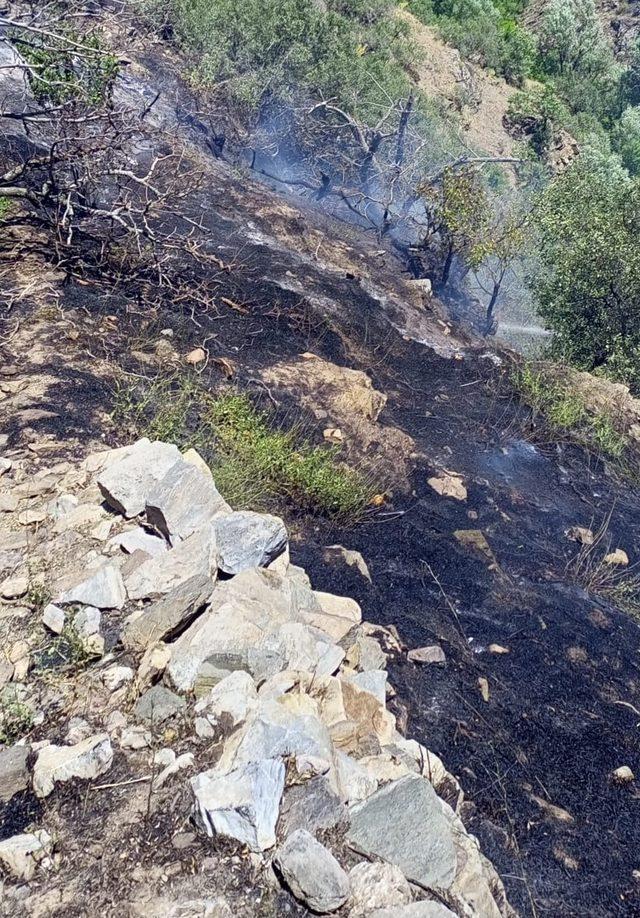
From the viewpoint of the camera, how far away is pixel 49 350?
557 centimetres

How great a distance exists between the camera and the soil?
323cm

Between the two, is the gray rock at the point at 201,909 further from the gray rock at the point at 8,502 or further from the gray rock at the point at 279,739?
the gray rock at the point at 8,502

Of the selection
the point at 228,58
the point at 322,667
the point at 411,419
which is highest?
the point at 228,58

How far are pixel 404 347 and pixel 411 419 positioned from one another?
1.66 m

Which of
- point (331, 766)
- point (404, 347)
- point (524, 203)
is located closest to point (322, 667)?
point (331, 766)

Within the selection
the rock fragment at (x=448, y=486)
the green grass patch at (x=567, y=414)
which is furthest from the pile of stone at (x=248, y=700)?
the green grass patch at (x=567, y=414)

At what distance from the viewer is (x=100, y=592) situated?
3301mm

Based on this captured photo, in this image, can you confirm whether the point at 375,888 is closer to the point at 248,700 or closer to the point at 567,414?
the point at 248,700

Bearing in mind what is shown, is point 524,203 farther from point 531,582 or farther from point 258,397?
point 531,582

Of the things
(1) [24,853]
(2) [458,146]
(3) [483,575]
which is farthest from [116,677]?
(2) [458,146]

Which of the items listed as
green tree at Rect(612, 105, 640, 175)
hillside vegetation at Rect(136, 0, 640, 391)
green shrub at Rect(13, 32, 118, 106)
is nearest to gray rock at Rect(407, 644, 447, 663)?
green shrub at Rect(13, 32, 118, 106)

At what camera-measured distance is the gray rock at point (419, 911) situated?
7.06ft

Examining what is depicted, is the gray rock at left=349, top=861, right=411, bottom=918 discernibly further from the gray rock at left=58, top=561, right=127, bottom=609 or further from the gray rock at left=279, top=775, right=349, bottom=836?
the gray rock at left=58, top=561, right=127, bottom=609

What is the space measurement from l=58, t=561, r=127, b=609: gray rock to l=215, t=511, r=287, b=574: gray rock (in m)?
0.51
